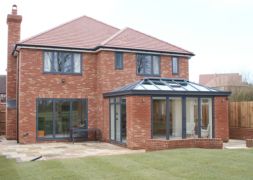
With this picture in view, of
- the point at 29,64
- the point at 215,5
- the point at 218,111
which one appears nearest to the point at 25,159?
the point at 29,64

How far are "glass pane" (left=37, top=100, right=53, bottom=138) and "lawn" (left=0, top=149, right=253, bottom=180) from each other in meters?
6.82

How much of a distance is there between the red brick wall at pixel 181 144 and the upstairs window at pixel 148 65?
24.0 ft

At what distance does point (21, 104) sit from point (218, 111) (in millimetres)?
10624

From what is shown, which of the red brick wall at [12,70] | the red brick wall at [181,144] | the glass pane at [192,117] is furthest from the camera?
the red brick wall at [12,70]

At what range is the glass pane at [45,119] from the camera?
19438mm

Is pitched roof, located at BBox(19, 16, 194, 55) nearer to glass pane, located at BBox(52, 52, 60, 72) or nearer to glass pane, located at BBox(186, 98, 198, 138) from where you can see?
glass pane, located at BBox(52, 52, 60, 72)

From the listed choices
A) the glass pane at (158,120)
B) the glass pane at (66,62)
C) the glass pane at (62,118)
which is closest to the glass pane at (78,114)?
the glass pane at (62,118)

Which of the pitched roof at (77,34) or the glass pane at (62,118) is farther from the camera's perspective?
the pitched roof at (77,34)

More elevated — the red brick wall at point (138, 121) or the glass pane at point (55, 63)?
the glass pane at point (55, 63)

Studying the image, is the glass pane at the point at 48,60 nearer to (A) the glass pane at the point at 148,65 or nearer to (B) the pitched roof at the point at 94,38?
(B) the pitched roof at the point at 94,38

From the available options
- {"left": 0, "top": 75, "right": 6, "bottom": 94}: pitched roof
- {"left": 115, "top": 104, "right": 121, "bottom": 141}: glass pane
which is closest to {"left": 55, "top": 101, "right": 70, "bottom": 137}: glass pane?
{"left": 115, "top": 104, "right": 121, "bottom": 141}: glass pane

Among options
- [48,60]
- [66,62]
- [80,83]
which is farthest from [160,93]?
[48,60]

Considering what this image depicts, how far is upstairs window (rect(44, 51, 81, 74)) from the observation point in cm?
1980

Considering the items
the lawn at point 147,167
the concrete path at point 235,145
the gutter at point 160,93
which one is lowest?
the concrete path at point 235,145
